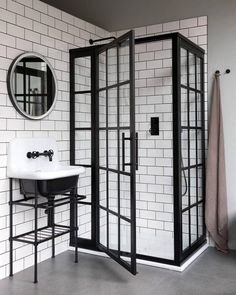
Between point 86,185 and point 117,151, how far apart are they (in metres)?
0.69

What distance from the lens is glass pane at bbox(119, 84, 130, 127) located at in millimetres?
3289

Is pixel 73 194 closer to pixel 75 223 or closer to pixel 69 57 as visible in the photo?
pixel 75 223

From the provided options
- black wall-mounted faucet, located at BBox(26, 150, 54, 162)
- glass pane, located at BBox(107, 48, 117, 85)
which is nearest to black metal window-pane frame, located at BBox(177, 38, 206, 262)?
glass pane, located at BBox(107, 48, 117, 85)

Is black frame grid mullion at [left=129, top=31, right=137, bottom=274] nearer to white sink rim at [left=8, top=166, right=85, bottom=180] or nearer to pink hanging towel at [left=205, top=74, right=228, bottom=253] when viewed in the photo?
white sink rim at [left=8, top=166, right=85, bottom=180]

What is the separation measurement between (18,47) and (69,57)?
0.75m

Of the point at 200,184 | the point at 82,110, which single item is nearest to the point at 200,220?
the point at 200,184

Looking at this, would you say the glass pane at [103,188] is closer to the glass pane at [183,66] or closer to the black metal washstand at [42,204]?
the black metal washstand at [42,204]

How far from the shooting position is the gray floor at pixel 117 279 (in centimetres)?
300

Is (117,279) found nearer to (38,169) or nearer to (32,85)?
(38,169)

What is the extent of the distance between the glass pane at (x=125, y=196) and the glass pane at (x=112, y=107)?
0.56 meters

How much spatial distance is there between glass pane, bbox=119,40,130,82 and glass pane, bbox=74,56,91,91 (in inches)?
26.0

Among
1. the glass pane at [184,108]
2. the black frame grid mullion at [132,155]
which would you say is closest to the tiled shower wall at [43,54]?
the black frame grid mullion at [132,155]

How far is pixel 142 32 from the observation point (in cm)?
452

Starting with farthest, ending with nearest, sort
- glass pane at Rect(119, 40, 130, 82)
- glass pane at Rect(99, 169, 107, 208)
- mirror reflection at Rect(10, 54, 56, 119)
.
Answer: glass pane at Rect(99, 169, 107, 208), mirror reflection at Rect(10, 54, 56, 119), glass pane at Rect(119, 40, 130, 82)
